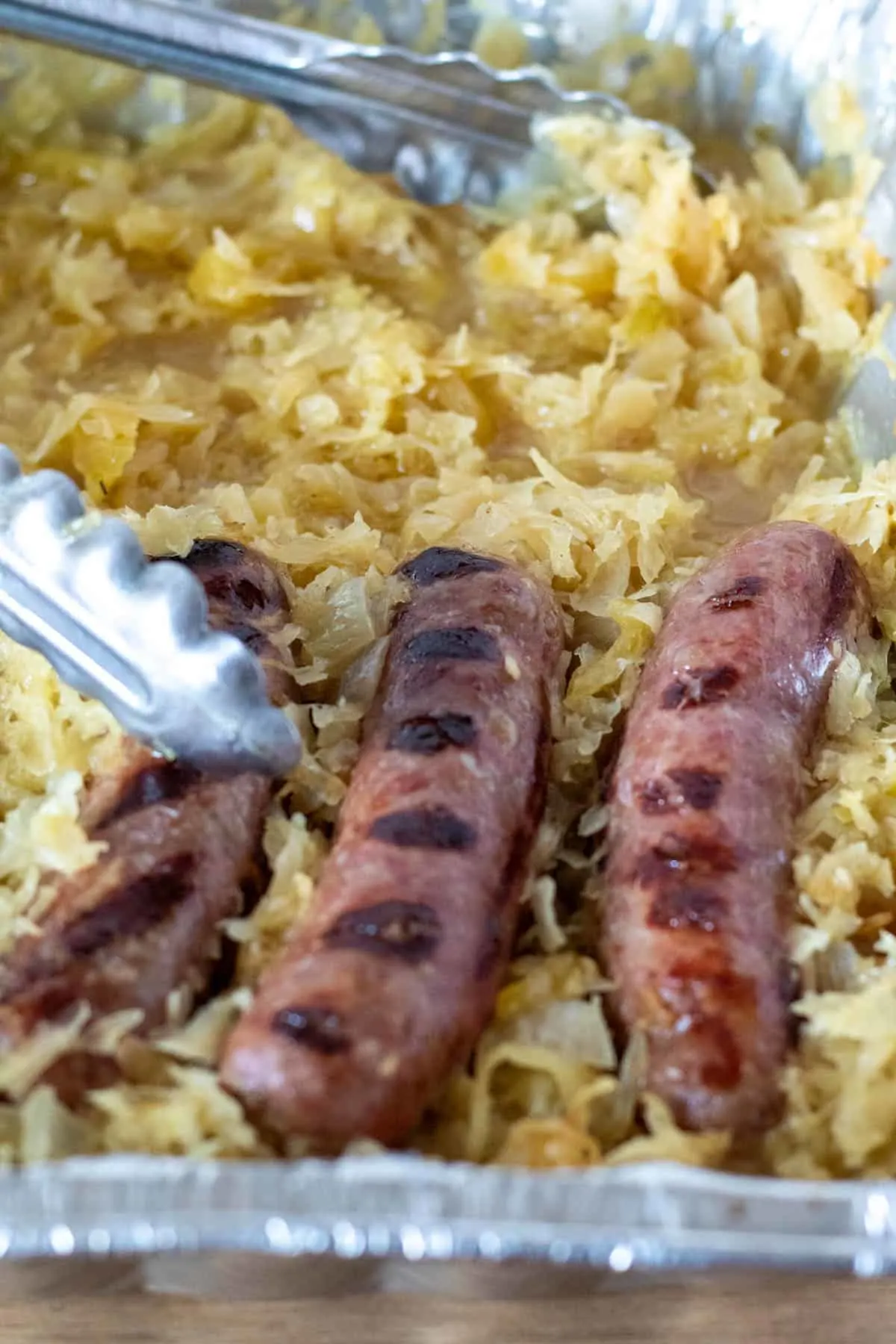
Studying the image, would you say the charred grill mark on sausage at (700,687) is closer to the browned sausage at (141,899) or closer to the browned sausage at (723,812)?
the browned sausage at (723,812)

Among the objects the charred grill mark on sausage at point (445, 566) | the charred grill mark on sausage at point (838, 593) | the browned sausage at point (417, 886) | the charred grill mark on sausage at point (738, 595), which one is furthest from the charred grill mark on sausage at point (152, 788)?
the charred grill mark on sausage at point (838, 593)

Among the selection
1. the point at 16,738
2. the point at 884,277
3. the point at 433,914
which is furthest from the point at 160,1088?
the point at 884,277

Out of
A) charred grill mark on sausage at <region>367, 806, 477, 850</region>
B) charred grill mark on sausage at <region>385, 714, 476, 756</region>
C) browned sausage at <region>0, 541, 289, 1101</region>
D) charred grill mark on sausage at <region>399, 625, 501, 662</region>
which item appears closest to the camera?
browned sausage at <region>0, 541, 289, 1101</region>

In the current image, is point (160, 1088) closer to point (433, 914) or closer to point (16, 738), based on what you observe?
point (433, 914)

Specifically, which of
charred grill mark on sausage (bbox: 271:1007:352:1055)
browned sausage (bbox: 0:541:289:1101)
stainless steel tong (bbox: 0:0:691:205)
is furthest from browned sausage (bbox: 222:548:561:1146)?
stainless steel tong (bbox: 0:0:691:205)

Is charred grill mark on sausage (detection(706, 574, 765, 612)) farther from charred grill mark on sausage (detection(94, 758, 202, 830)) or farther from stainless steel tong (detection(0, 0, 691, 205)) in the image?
stainless steel tong (detection(0, 0, 691, 205))

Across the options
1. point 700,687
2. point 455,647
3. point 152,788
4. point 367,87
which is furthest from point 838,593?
point 367,87
